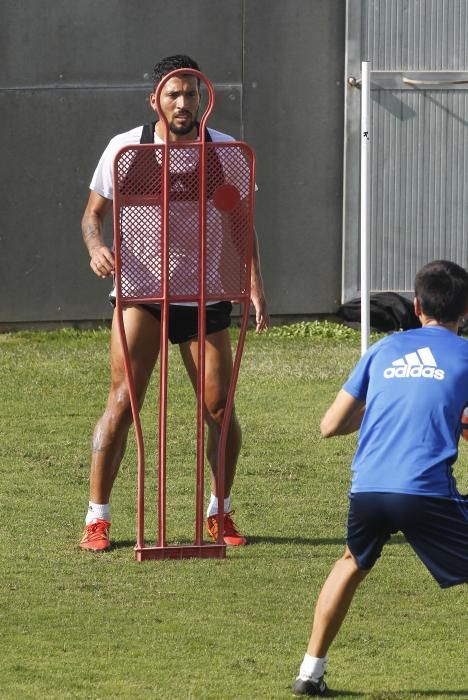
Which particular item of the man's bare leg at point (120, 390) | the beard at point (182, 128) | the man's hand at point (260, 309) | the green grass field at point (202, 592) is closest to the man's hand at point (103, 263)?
the man's bare leg at point (120, 390)

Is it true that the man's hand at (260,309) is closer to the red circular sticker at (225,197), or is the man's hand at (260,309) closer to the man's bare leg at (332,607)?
the red circular sticker at (225,197)

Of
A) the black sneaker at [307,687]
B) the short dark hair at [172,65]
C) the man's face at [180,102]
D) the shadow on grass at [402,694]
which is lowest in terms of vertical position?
the shadow on grass at [402,694]

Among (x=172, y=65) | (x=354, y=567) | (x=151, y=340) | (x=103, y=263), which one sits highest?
(x=172, y=65)

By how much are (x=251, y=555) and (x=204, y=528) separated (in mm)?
526

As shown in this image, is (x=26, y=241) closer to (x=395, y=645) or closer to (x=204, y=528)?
(x=204, y=528)

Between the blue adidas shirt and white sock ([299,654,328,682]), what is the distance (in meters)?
0.55

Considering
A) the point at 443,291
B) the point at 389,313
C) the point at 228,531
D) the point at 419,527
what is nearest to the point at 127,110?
the point at 389,313

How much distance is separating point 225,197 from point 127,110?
7709 mm

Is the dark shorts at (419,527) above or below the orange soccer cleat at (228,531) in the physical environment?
above

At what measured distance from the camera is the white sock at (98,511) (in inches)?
248

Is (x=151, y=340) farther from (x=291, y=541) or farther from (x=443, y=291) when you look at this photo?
(x=443, y=291)

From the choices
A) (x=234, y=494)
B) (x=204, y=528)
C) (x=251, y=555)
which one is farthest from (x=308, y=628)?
(x=234, y=494)

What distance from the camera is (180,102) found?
6.02 m

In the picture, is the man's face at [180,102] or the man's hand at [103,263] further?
the man's face at [180,102]
